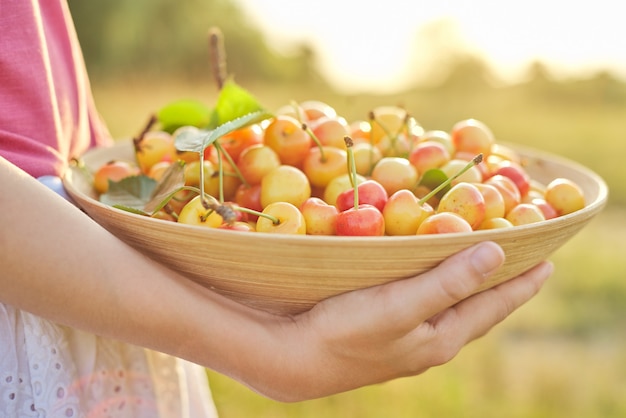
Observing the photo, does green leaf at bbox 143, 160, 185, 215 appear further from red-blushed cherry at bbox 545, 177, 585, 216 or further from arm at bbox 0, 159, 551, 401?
red-blushed cherry at bbox 545, 177, 585, 216

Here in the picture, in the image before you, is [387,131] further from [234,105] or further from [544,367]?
[544,367]

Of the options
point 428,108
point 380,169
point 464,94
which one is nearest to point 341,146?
point 380,169

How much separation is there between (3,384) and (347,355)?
0.38 m

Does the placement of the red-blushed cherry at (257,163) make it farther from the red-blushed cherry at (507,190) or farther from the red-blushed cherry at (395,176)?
the red-blushed cherry at (507,190)

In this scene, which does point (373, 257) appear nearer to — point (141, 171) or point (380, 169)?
point (380, 169)

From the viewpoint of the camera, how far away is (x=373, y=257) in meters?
0.61

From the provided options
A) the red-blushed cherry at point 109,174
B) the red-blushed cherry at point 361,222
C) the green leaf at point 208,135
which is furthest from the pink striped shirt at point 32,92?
the red-blushed cherry at point 361,222

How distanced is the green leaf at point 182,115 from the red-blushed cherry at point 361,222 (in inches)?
17.1

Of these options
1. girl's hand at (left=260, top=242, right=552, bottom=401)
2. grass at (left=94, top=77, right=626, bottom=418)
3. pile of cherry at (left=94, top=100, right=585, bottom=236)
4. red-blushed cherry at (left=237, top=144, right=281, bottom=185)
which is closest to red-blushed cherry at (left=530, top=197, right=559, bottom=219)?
pile of cherry at (left=94, top=100, right=585, bottom=236)

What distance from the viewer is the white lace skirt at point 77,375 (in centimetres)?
74

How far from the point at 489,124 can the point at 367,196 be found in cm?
365

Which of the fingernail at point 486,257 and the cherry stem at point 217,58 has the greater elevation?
the cherry stem at point 217,58

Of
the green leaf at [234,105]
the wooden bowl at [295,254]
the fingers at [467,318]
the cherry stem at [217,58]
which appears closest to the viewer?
the wooden bowl at [295,254]

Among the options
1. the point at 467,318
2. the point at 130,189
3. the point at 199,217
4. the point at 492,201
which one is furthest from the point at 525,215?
the point at 130,189
